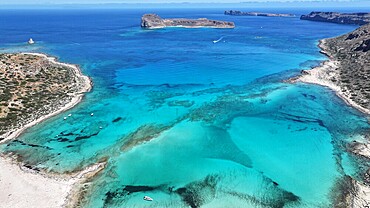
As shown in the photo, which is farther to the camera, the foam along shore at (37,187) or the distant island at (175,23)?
the distant island at (175,23)

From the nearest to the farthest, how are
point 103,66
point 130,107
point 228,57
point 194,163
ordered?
point 194,163 < point 130,107 < point 103,66 < point 228,57

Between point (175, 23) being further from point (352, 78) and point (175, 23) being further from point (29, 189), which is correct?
point (29, 189)

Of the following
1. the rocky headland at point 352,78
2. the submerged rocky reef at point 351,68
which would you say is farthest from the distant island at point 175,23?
the submerged rocky reef at point 351,68

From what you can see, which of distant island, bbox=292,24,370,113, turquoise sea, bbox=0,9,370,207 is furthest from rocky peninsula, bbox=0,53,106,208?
distant island, bbox=292,24,370,113

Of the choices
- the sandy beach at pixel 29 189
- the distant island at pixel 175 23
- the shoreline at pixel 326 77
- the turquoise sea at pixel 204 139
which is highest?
the distant island at pixel 175 23

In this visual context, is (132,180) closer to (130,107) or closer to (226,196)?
(226,196)

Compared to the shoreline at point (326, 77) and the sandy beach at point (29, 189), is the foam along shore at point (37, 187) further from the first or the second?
the shoreline at point (326, 77)

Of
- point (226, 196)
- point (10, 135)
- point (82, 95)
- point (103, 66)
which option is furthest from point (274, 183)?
point (103, 66)

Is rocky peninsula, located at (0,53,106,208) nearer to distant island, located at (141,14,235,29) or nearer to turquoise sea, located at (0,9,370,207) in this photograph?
turquoise sea, located at (0,9,370,207)
